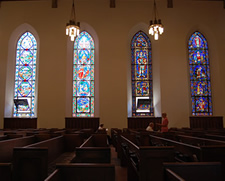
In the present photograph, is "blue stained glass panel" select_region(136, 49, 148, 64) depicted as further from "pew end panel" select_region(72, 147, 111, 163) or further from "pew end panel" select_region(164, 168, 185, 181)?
"pew end panel" select_region(164, 168, 185, 181)

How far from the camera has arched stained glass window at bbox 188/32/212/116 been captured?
37.6 feet

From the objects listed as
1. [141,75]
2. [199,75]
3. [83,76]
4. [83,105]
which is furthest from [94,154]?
[199,75]

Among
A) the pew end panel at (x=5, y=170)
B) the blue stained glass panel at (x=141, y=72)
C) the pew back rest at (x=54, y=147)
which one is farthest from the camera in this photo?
the blue stained glass panel at (x=141, y=72)

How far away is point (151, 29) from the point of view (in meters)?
8.31

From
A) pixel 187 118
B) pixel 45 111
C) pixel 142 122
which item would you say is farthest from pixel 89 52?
pixel 187 118

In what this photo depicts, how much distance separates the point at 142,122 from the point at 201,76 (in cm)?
408

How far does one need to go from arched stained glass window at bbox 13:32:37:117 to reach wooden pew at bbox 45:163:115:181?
10121mm

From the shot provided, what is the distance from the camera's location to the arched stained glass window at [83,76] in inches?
449

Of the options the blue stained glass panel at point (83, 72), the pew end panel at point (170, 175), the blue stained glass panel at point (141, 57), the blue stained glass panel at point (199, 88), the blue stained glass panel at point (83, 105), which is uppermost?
the blue stained glass panel at point (141, 57)

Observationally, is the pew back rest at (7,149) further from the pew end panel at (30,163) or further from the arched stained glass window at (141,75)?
the arched stained glass window at (141,75)

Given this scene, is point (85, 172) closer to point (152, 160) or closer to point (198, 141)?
point (152, 160)

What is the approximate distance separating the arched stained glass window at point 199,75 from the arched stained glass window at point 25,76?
332 inches

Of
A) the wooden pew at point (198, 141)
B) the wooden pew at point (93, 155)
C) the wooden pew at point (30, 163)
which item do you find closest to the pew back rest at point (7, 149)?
the wooden pew at point (30, 163)

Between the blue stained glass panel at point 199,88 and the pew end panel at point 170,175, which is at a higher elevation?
the blue stained glass panel at point 199,88
